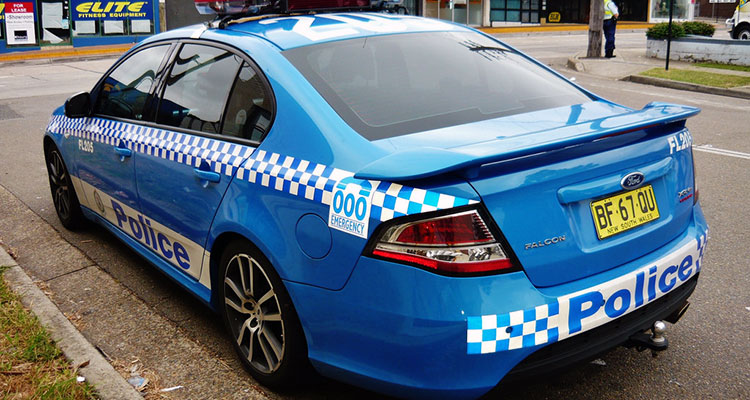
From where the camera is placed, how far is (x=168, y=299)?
431 centimetres

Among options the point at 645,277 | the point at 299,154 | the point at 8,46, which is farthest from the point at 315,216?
the point at 8,46

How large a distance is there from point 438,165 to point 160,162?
188 centimetres

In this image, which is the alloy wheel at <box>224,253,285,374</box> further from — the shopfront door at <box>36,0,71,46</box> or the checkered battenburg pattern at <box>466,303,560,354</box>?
the shopfront door at <box>36,0,71,46</box>

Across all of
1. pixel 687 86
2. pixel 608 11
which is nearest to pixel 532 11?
pixel 608 11

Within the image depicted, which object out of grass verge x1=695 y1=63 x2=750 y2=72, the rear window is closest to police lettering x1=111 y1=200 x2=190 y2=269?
the rear window

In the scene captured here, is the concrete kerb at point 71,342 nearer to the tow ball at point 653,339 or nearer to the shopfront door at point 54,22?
the tow ball at point 653,339

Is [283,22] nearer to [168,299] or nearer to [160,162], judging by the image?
[160,162]

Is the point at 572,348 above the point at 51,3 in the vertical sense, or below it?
below

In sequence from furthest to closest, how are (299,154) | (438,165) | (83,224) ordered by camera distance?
(83,224) → (299,154) → (438,165)

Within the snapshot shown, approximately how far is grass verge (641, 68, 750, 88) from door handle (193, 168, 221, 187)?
1212 centimetres

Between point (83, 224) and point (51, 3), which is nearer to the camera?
point (83, 224)

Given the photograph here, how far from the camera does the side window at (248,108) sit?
3102mm

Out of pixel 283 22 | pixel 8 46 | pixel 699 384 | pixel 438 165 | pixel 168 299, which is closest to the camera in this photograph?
pixel 438 165

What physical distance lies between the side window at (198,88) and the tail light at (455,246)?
140 cm
